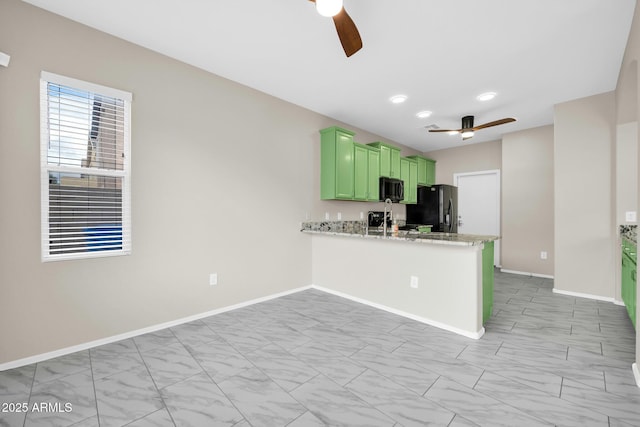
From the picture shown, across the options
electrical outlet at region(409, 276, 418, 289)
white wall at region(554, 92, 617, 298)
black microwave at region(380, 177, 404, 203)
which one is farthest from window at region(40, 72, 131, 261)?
white wall at region(554, 92, 617, 298)

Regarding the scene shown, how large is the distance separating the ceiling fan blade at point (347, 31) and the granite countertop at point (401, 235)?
1823 mm

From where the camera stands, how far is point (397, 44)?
8.32ft

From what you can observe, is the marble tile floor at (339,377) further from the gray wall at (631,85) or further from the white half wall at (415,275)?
the gray wall at (631,85)

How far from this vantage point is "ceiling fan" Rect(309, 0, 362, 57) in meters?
1.58

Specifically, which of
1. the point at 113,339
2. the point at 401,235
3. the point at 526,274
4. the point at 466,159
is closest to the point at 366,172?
the point at 401,235

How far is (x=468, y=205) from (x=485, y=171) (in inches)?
31.0

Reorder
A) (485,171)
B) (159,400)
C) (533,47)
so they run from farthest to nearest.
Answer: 1. (485,171)
2. (533,47)
3. (159,400)

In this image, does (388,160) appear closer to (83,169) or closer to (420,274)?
(420,274)

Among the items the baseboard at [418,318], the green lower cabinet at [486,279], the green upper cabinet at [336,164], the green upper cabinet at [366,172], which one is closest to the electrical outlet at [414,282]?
the baseboard at [418,318]

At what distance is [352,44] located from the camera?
6.06 ft

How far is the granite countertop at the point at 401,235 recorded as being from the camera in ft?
8.64

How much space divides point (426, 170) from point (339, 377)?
5.35 meters

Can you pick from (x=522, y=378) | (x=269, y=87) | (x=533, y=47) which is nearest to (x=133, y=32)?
(x=269, y=87)

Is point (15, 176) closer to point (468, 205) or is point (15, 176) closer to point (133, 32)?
point (133, 32)
